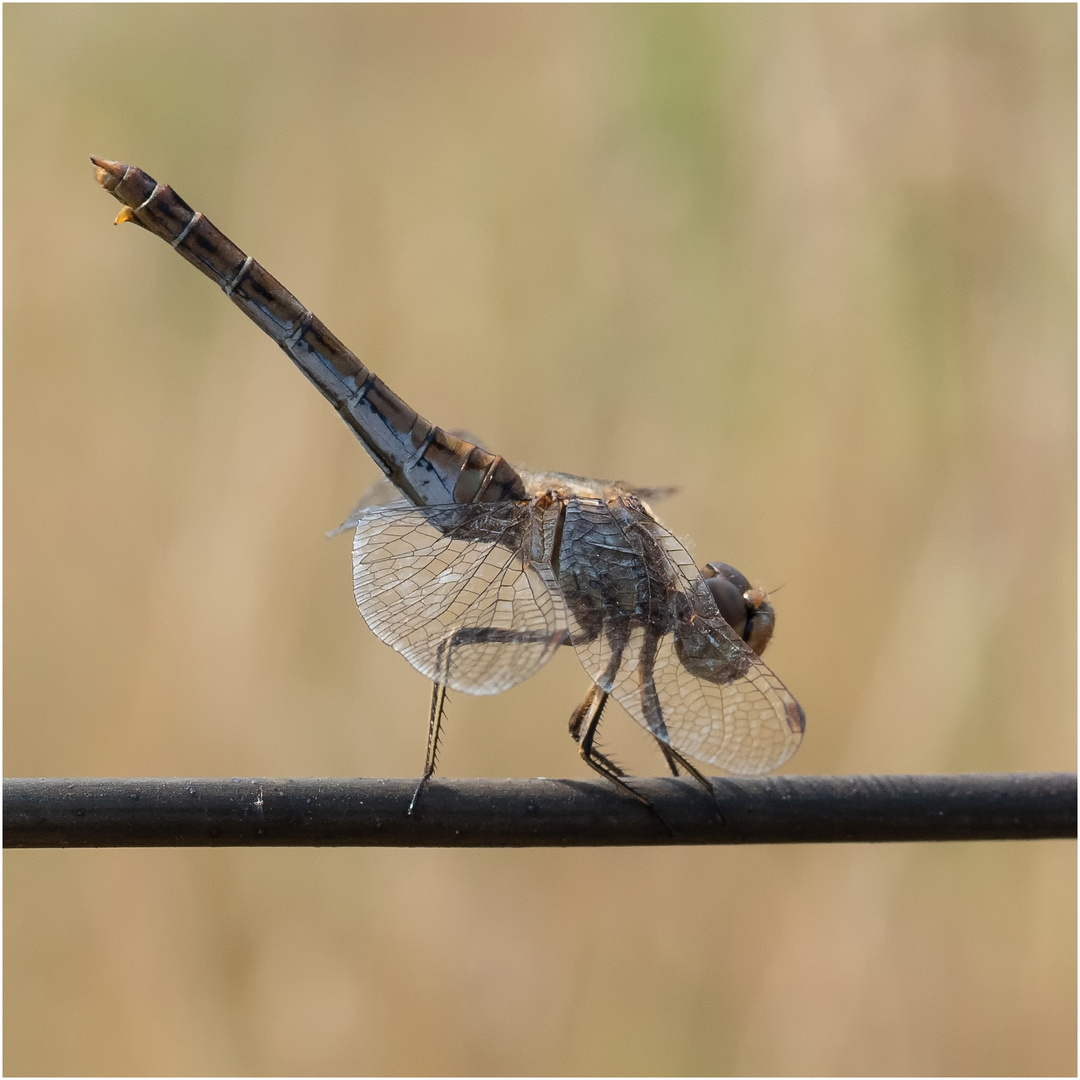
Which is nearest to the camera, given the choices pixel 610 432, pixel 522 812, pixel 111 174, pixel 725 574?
pixel 522 812

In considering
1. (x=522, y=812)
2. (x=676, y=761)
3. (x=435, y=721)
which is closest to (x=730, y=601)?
(x=676, y=761)

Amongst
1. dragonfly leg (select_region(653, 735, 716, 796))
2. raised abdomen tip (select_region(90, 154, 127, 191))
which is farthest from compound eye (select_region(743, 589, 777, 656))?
raised abdomen tip (select_region(90, 154, 127, 191))

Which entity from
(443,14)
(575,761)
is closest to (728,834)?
(575,761)

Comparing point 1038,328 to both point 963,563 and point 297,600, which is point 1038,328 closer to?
point 963,563

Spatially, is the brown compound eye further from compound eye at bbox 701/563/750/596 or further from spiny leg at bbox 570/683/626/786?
spiny leg at bbox 570/683/626/786

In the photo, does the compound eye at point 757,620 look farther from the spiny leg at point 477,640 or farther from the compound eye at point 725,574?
the spiny leg at point 477,640

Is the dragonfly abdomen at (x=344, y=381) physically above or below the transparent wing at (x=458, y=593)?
above

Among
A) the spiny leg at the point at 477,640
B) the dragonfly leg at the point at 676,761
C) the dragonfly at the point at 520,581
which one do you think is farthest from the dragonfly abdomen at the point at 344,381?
the dragonfly leg at the point at 676,761

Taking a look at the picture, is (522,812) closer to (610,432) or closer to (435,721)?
(435,721)
